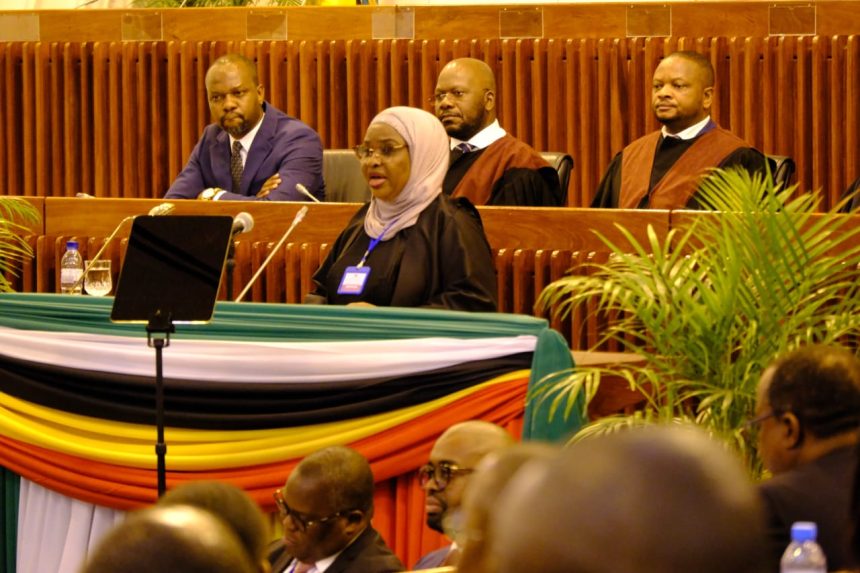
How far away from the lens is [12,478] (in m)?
4.82

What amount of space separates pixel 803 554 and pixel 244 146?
192 inches

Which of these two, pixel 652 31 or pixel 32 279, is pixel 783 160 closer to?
pixel 652 31

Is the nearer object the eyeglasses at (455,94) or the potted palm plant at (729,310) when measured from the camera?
the potted palm plant at (729,310)

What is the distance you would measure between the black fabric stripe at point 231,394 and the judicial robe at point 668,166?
2078 millimetres

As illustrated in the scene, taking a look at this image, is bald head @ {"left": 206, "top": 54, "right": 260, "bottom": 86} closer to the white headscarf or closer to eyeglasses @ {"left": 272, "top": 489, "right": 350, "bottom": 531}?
the white headscarf

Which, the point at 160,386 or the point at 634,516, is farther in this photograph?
the point at 160,386

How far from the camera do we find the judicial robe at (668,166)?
6.38m

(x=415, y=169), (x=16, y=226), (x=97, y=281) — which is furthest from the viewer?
(x=16, y=226)

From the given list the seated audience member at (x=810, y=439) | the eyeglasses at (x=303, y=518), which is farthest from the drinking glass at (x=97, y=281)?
the seated audience member at (x=810, y=439)

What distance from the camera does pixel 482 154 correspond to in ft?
21.2

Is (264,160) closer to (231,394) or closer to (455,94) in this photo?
(455,94)

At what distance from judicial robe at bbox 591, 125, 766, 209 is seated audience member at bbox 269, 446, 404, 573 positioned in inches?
109

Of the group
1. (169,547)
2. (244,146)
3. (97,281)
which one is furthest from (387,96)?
(169,547)

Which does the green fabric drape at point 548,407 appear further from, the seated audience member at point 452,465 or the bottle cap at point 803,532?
the bottle cap at point 803,532
